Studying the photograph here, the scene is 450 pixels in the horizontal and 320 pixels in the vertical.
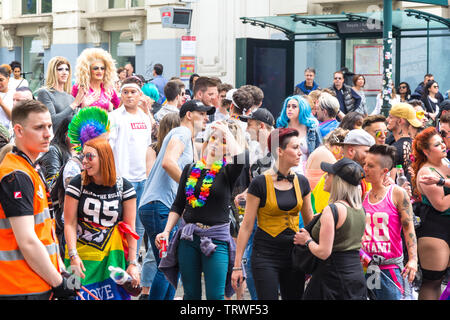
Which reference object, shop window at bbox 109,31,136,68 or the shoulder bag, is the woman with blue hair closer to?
the shoulder bag

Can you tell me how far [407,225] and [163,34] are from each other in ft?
59.3

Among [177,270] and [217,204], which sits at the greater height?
[217,204]

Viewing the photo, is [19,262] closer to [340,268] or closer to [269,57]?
[340,268]

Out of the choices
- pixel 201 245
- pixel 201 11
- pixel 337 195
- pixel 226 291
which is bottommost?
pixel 226 291

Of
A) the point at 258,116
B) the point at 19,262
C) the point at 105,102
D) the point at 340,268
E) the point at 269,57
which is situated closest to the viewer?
the point at 19,262

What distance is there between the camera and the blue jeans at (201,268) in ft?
19.5

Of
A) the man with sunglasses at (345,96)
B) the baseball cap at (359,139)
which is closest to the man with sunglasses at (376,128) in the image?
the baseball cap at (359,139)

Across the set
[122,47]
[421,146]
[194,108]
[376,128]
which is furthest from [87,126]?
[122,47]

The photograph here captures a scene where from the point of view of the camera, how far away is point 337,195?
5.52m

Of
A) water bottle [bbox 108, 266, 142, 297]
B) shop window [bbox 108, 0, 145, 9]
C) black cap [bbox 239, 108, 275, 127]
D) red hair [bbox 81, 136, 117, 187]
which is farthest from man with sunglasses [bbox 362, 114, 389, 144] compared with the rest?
shop window [bbox 108, 0, 145, 9]

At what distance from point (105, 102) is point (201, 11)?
1458 cm

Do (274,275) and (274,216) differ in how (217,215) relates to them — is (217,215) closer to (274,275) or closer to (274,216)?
(274,216)
